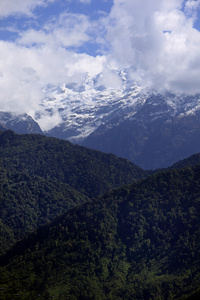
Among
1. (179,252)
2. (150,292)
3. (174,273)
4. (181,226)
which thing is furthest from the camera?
(181,226)

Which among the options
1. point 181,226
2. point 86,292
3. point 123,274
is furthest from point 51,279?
point 181,226

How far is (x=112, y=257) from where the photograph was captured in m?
179

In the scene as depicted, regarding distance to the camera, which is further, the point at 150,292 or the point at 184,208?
the point at 184,208

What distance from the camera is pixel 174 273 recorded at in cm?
16375

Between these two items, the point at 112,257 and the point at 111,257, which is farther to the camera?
the point at 112,257

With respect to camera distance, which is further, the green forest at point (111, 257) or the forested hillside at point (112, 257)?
the forested hillside at point (112, 257)

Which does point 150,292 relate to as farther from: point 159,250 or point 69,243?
point 69,243

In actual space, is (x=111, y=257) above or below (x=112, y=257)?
above

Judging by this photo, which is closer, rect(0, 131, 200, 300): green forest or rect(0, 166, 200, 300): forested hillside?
rect(0, 131, 200, 300): green forest

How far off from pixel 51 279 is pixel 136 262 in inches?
1460

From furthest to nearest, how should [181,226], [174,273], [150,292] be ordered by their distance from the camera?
[181,226], [174,273], [150,292]

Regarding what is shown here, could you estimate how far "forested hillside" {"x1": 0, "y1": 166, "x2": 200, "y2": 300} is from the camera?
156 m

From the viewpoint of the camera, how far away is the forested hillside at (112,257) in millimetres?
156000

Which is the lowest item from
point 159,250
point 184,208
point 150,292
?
point 150,292
